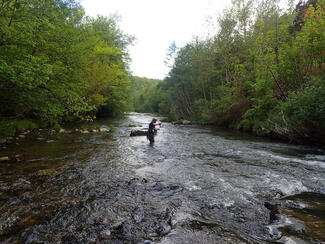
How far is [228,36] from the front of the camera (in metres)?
26.3

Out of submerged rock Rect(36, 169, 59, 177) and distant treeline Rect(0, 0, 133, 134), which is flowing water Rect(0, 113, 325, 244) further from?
distant treeline Rect(0, 0, 133, 134)

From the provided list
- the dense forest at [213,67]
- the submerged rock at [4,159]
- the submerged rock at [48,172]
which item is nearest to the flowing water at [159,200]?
the submerged rock at [48,172]

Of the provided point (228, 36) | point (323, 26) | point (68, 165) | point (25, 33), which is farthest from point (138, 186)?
point (228, 36)

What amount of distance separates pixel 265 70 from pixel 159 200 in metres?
16.5

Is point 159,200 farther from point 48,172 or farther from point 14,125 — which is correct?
point 14,125

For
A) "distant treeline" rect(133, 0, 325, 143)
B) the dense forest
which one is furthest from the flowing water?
"distant treeline" rect(133, 0, 325, 143)

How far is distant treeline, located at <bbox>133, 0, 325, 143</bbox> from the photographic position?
40.1ft

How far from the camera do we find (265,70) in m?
17.3

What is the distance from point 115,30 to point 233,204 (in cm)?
3878

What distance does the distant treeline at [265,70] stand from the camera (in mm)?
12234

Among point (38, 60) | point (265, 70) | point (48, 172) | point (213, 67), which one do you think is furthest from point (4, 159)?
point (213, 67)

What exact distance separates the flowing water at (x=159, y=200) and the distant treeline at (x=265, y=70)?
15.0 ft

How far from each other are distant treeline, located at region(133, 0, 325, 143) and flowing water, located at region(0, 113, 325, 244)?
4.58 m

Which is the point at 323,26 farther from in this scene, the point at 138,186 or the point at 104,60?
the point at 104,60
